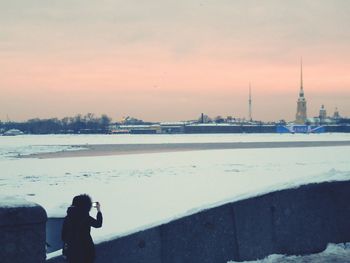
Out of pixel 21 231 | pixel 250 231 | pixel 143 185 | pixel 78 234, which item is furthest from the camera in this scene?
pixel 143 185

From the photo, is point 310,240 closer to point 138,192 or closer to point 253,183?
point 138,192

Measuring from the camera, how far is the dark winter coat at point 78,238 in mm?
4918

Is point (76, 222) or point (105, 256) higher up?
point (76, 222)

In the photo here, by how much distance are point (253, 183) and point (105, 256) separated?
43.6ft

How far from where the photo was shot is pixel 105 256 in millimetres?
5906

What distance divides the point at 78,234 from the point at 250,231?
239 cm

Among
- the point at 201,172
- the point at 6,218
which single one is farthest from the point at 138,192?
the point at 6,218

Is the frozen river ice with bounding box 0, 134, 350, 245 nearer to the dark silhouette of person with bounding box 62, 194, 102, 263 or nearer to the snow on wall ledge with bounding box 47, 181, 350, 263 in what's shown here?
the snow on wall ledge with bounding box 47, 181, 350, 263

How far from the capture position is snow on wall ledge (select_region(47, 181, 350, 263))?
606 centimetres

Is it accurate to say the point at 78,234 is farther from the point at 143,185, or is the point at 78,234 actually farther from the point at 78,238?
the point at 143,185

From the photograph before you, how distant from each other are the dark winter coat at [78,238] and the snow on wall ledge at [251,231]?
927 millimetres

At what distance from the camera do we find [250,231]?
255 inches

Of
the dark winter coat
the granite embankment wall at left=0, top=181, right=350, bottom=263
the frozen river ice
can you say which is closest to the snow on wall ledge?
the granite embankment wall at left=0, top=181, right=350, bottom=263

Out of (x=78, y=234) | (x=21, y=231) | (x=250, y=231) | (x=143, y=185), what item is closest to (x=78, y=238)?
(x=78, y=234)
